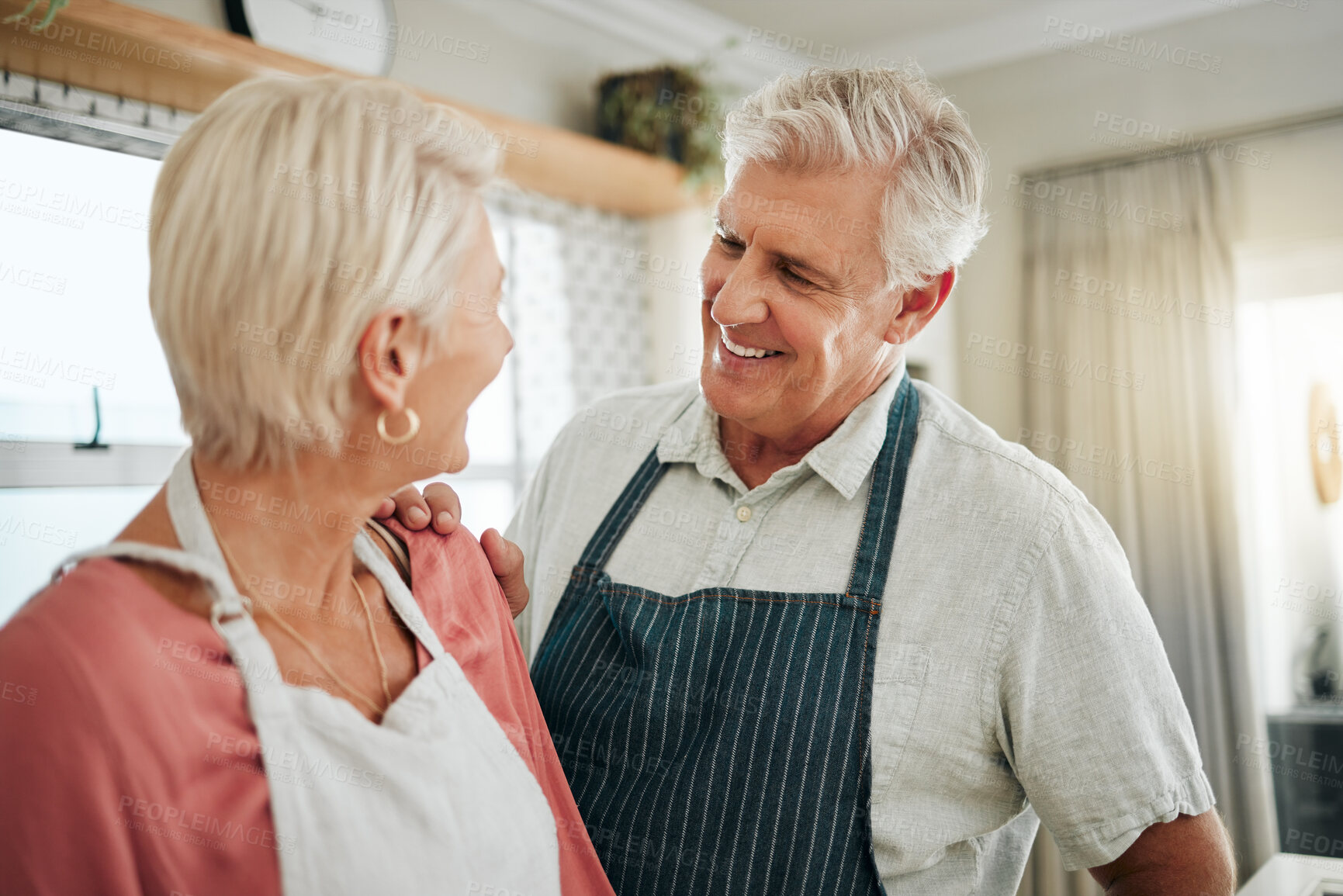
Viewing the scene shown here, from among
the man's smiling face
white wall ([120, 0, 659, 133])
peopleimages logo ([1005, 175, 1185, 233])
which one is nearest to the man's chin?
the man's smiling face

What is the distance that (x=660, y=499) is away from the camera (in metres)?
1.41

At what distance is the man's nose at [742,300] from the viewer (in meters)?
1.27

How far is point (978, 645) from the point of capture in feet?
3.65

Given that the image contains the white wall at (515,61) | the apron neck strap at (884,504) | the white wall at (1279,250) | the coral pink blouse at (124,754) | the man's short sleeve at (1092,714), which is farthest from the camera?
the white wall at (1279,250)

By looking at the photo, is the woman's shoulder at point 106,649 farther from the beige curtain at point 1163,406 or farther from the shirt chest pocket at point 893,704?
the beige curtain at point 1163,406

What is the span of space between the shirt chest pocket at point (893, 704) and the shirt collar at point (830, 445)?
0.23 metres

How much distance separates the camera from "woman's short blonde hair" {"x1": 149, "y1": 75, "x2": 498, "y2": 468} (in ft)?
2.55

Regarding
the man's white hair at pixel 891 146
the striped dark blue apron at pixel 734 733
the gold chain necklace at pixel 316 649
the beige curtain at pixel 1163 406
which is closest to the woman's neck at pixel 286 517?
the gold chain necklace at pixel 316 649

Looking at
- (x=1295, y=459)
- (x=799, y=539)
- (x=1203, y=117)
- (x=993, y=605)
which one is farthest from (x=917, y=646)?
(x=1203, y=117)

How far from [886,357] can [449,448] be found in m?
0.73

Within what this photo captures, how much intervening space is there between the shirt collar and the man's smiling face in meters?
0.06

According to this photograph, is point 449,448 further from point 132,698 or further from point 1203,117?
point 1203,117

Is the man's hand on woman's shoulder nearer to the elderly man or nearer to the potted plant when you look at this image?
the elderly man

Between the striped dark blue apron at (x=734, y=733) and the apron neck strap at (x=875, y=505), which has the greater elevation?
the apron neck strap at (x=875, y=505)
